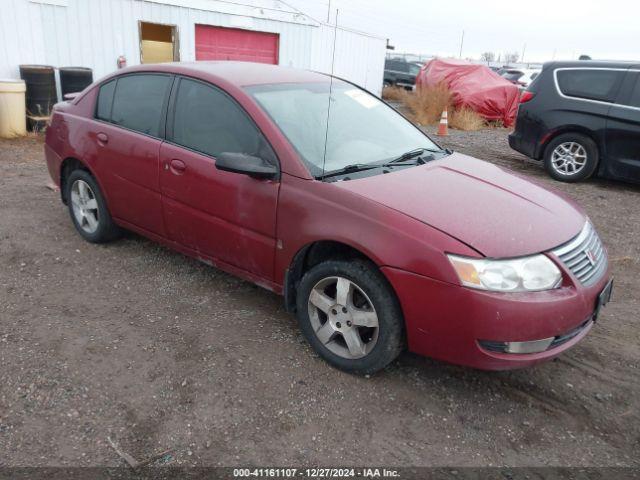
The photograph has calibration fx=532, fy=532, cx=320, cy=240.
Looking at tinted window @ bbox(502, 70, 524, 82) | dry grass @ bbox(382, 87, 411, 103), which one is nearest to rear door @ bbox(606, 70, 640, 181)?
dry grass @ bbox(382, 87, 411, 103)

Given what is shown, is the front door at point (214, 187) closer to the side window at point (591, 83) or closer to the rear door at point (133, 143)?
the rear door at point (133, 143)

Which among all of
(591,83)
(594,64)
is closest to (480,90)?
(594,64)

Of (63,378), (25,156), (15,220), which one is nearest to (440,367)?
(63,378)

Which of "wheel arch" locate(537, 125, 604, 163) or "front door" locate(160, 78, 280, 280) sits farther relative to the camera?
"wheel arch" locate(537, 125, 604, 163)

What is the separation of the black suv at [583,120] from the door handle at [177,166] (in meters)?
6.10

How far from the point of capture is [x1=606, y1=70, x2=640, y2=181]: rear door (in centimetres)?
704

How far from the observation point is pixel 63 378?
2906 millimetres

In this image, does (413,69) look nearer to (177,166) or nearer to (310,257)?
(177,166)

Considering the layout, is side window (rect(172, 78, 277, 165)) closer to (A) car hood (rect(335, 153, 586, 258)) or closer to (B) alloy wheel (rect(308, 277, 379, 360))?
(A) car hood (rect(335, 153, 586, 258))

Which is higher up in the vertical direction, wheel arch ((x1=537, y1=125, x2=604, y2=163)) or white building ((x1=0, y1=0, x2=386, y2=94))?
white building ((x1=0, y1=0, x2=386, y2=94))

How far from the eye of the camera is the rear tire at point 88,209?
445 centimetres

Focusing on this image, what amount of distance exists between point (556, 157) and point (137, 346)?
22.2ft

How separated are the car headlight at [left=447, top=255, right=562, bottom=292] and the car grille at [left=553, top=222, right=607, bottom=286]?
0.61 feet

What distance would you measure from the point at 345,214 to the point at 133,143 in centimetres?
197
